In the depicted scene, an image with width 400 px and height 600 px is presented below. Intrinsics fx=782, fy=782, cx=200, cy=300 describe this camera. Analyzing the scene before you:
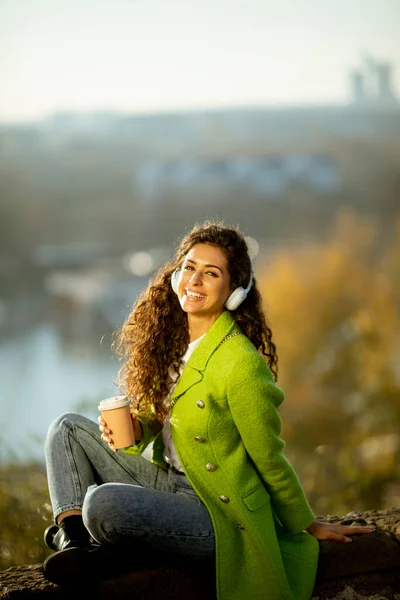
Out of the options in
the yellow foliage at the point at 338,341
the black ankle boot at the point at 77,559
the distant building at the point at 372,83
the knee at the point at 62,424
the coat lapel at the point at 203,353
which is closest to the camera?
the black ankle boot at the point at 77,559

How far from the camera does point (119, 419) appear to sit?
1639 millimetres

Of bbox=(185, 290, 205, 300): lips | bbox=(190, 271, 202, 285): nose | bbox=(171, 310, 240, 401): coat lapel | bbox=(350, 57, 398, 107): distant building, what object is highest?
bbox=(350, 57, 398, 107): distant building

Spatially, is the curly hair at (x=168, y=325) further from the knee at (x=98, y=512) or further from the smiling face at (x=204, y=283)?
the knee at (x=98, y=512)

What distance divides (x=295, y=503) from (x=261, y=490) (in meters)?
0.09

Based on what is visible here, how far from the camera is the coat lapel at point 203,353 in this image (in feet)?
5.57

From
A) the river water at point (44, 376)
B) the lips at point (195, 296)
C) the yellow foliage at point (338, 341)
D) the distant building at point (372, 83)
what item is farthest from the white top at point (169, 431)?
the distant building at point (372, 83)

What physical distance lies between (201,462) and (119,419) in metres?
0.20

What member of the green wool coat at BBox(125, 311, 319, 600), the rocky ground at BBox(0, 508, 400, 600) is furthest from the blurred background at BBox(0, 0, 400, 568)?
the green wool coat at BBox(125, 311, 319, 600)

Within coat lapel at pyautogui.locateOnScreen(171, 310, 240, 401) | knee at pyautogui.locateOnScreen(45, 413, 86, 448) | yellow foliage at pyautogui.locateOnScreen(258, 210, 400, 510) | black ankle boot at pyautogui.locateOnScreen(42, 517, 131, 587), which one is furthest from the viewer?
yellow foliage at pyautogui.locateOnScreen(258, 210, 400, 510)

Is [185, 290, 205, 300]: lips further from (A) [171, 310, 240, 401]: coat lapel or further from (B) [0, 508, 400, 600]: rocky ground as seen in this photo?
(B) [0, 508, 400, 600]: rocky ground

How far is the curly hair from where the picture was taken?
1780 mm

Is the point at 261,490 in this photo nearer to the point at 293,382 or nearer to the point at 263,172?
the point at 293,382

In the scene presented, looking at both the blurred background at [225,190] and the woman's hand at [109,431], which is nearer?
the woman's hand at [109,431]

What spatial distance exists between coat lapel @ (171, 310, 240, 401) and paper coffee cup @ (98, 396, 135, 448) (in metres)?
0.14
